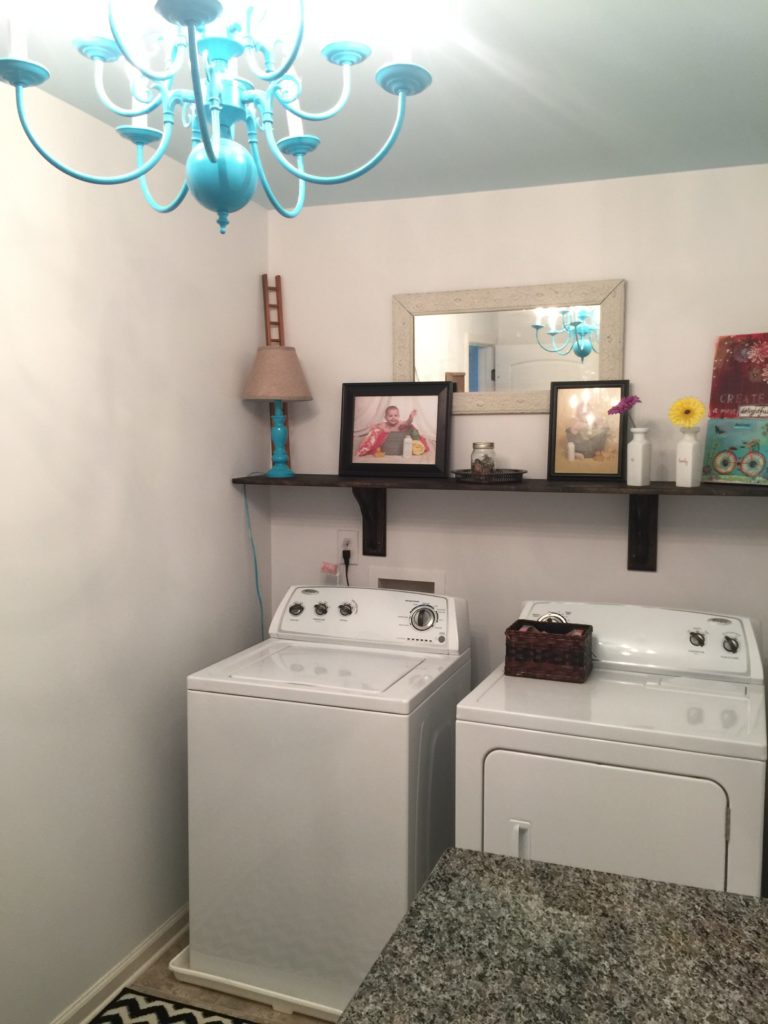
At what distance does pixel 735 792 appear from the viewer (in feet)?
5.99

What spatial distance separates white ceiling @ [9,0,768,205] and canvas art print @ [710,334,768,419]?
0.52 metres

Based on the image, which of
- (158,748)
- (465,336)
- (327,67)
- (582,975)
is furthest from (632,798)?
(327,67)

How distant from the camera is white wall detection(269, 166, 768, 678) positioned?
2.54m

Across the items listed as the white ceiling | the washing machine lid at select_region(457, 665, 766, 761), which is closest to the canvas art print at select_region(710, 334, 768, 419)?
the white ceiling

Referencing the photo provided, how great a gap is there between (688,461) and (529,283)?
79cm

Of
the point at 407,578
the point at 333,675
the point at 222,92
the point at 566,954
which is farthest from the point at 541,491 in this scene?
the point at 566,954

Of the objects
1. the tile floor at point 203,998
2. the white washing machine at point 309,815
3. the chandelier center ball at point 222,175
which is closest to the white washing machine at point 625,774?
the white washing machine at point 309,815

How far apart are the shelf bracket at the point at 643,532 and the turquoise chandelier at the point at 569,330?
494 millimetres

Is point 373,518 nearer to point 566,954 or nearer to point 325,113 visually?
point 325,113

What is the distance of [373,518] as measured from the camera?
296cm

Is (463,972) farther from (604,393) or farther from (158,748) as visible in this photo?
(604,393)

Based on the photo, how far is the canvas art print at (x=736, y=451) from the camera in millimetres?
2426

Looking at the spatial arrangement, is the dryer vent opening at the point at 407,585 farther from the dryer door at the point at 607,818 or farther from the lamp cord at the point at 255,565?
the dryer door at the point at 607,818

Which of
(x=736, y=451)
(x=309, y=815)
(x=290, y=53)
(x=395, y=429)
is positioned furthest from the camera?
(x=395, y=429)
